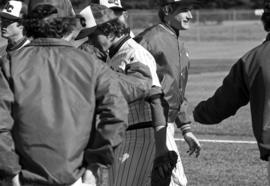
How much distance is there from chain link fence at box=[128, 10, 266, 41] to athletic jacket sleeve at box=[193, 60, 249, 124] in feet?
114

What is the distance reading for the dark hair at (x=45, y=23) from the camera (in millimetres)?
4840

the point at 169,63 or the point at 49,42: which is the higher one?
the point at 49,42

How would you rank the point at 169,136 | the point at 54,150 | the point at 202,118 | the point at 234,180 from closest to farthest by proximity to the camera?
the point at 54,150, the point at 202,118, the point at 169,136, the point at 234,180

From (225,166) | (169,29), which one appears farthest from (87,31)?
(225,166)

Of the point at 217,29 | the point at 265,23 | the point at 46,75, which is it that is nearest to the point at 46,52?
the point at 46,75

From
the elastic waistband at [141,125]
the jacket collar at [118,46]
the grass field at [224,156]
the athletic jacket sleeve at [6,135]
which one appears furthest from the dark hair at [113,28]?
the grass field at [224,156]

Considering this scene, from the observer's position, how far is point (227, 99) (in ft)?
18.7

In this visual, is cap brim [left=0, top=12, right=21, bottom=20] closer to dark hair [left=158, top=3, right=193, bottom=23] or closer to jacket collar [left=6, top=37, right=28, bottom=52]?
jacket collar [left=6, top=37, right=28, bottom=52]

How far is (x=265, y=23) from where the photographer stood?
5504mm

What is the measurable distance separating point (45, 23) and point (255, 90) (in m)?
1.46

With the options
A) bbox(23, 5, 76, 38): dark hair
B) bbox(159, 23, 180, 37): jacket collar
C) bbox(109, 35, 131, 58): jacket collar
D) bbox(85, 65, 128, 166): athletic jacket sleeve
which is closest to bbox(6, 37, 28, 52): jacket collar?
bbox(159, 23, 180, 37): jacket collar

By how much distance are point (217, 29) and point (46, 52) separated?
138ft

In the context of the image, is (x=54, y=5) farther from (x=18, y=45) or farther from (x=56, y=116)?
(x=18, y=45)

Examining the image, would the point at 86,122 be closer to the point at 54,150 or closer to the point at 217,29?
the point at 54,150
